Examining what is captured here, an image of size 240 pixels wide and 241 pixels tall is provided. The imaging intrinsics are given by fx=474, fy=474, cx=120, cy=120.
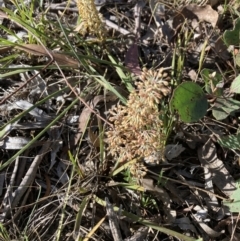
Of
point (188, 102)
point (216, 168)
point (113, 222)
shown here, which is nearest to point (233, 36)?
point (188, 102)

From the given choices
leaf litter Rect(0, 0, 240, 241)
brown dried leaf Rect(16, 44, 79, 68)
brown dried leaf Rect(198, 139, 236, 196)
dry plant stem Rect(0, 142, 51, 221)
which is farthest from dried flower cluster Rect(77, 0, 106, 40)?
brown dried leaf Rect(198, 139, 236, 196)

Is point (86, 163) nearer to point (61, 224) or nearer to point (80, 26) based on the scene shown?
point (61, 224)

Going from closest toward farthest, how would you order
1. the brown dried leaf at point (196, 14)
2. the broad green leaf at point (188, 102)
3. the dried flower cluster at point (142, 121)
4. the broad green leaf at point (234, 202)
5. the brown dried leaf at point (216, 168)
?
the dried flower cluster at point (142, 121) → the broad green leaf at point (188, 102) → the broad green leaf at point (234, 202) → the brown dried leaf at point (216, 168) → the brown dried leaf at point (196, 14)

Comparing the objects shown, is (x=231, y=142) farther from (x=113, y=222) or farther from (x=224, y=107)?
(x=113, y=222)

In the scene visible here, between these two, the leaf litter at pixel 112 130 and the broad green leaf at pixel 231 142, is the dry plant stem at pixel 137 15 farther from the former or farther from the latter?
the broad green leaf at pixel 231 142

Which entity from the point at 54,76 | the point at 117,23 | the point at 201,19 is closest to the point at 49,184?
the point at 54,76

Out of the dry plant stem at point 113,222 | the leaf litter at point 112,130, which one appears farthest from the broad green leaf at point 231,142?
the dry plant stem at point 113,222
